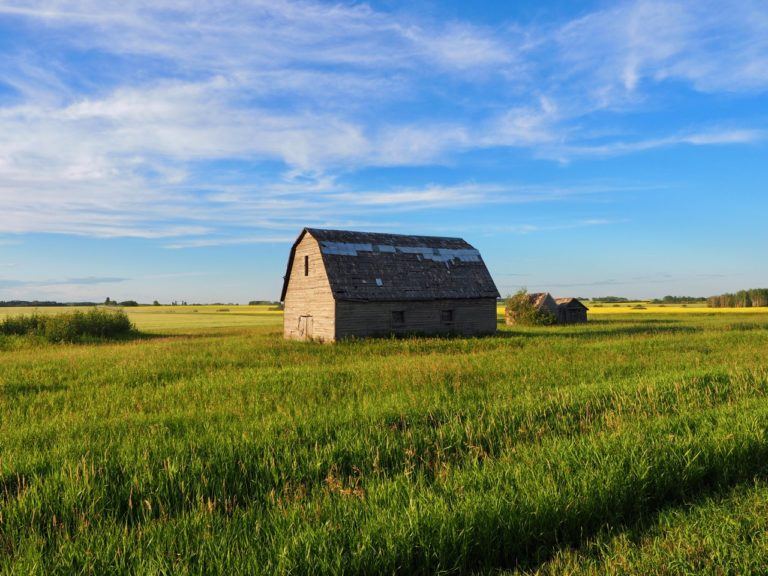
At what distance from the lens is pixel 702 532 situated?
4.84m

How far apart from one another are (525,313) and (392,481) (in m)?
46.3

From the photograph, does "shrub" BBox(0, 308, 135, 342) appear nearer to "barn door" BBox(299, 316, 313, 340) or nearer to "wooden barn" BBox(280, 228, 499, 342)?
"wooden barn" BBox(280, 228, 499, 342)

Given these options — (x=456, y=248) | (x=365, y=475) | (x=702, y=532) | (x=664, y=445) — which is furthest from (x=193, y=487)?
(x=456, y=248)

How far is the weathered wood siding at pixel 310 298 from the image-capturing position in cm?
2820

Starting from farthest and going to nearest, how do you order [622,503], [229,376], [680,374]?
[229,376]
[680,374]
[622,503]

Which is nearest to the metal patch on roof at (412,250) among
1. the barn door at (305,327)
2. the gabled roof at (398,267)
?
the gabled roof at (398,267)

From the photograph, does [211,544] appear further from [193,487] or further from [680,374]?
[680,374]

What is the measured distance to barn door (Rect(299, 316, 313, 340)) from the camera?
30.0m

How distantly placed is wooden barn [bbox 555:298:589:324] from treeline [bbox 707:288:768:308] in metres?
56.0

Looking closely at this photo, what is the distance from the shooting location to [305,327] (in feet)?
100

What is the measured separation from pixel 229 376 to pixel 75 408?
179 inches

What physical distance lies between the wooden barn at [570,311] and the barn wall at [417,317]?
22143 millimetres

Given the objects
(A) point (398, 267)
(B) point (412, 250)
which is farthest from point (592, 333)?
(A) point (398, 267)

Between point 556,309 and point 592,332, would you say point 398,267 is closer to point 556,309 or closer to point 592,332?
point 592,332
